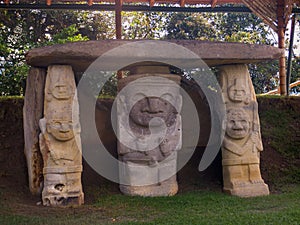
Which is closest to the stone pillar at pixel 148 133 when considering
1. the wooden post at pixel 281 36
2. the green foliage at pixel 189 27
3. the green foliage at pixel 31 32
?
the wooden post at pixel 281 36

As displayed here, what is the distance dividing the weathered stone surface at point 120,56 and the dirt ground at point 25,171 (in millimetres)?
1442

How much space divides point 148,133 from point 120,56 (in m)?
1.17

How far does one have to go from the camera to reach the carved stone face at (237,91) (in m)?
6.30

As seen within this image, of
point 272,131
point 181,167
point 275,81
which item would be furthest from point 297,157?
point 275,81

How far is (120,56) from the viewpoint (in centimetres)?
575

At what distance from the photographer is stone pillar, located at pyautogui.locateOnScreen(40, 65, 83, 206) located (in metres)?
5.55

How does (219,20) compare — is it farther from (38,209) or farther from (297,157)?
(38,209)

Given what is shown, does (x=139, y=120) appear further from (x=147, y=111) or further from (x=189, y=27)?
(x=189, y=27)

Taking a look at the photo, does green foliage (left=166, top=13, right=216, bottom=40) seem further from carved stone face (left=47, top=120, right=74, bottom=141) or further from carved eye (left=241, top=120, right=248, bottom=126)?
carved stone face (left=47, top=120, right=74, bottom=141)

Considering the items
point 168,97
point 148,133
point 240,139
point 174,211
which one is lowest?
point 174,211

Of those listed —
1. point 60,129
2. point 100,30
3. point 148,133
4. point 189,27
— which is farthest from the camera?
point 189,27

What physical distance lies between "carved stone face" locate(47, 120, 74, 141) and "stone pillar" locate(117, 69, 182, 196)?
0.72m

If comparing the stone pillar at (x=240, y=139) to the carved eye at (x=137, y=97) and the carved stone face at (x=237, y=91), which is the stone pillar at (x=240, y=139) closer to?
the carved stone face at (x=237, y=91)

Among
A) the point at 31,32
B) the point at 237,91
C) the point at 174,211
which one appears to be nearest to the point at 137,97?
the point at 237,91
